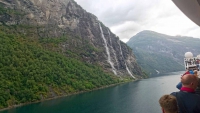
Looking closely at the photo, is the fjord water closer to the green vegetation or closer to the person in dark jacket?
the green vegetation

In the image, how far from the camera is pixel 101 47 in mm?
99875

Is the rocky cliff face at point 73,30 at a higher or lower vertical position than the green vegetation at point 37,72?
higher

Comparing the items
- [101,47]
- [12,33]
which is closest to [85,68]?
[101,47]

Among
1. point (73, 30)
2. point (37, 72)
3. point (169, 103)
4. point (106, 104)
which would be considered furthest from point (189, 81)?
point (73, 30)

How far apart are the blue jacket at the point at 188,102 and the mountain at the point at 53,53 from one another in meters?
46.0

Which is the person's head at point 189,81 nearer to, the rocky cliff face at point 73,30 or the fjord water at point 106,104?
the fjord water at point 106,104

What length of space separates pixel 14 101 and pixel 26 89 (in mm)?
6391

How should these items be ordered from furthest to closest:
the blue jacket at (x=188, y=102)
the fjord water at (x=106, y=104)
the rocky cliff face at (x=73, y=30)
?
the rocky cliff face at (x=73, y=30) → the fjord water at (x=106, y=104) → the blue jacket at (x=188, y=102)

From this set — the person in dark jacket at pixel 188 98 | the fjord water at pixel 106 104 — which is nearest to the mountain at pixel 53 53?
the fjord water at pixel 106 104

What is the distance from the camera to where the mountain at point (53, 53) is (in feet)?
182

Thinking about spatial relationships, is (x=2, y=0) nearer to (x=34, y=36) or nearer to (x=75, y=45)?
(x=34, y=36)

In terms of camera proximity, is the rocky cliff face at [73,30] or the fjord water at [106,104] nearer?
the fjord water at [106,104]

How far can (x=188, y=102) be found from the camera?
2811mm

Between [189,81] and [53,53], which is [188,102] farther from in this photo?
[53,53]
